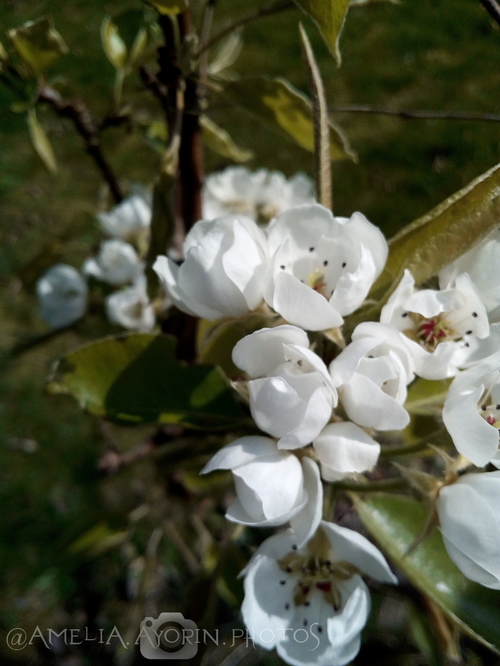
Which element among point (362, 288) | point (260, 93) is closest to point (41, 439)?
point (260, 93)

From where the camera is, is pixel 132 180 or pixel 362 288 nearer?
pixel 362 288

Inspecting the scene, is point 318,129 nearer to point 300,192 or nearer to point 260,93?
point 260,93

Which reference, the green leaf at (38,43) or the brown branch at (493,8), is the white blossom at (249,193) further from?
the brown branch at (493,8)

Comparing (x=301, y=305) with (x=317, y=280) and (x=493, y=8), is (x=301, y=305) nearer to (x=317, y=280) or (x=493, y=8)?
(x=317, y=280)

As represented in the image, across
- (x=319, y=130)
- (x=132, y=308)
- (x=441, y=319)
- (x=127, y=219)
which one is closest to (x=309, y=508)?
(x=441, y=319)

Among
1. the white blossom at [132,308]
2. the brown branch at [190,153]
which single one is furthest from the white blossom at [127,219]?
the brown branch at [190,153]
